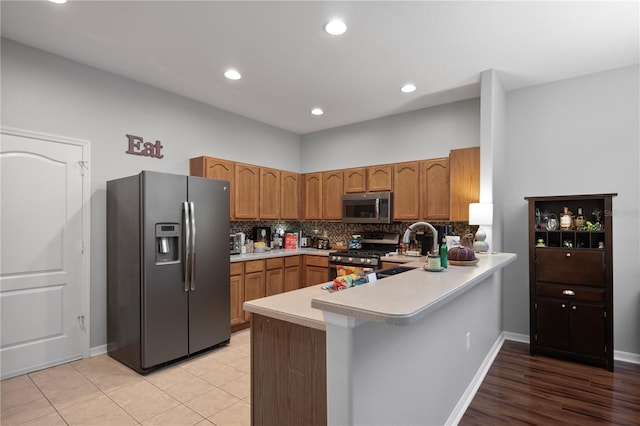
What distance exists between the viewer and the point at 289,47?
2.88 metres

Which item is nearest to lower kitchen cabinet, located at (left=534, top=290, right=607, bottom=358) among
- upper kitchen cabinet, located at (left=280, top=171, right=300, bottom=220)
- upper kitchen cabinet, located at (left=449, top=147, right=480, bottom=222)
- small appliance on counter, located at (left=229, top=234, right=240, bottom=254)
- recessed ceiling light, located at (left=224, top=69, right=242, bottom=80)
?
upper kitchen cabinet, located at (left=449, top=147, right=480, bottom=222)

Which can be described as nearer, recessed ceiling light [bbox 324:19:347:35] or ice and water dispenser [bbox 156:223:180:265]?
recessed ceiling light [bbox 324:19:347:35]

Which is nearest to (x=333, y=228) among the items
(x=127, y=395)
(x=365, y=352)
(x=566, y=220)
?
(x=566, y=220)

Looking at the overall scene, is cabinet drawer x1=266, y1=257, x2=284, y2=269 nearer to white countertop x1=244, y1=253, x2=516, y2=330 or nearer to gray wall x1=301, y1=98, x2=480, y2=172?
gray wall x1=301, y1=98, x2=480, y2=172

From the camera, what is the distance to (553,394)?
260 centimetres

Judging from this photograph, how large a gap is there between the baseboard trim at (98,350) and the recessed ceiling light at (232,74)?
311 cm

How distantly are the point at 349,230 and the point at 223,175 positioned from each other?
7.11ft

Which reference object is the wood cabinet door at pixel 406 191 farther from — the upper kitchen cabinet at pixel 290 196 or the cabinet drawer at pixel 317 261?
the upper kitchen cabinet at pixel 290 196

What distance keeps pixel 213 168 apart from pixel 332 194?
1896mm

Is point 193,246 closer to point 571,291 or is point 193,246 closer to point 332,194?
point 332,194

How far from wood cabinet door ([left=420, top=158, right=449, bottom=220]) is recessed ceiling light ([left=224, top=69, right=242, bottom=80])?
2.49 m

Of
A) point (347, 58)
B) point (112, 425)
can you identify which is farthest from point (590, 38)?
point (112, 425)

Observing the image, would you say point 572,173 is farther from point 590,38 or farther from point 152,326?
point 152,326

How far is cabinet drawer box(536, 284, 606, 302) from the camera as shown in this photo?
3.06 metres
